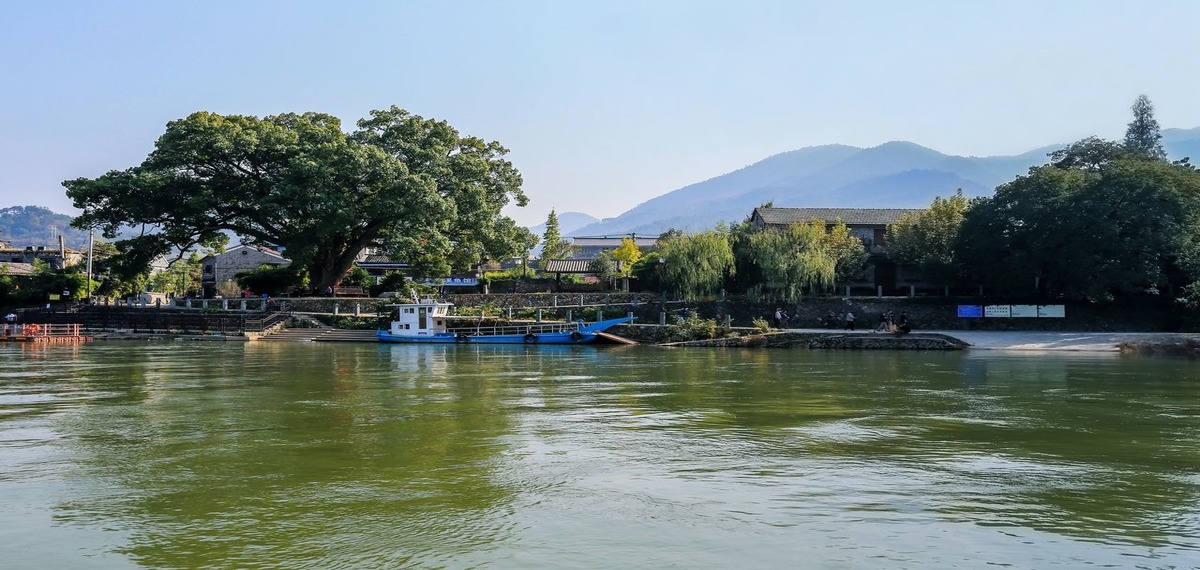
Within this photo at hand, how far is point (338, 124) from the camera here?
5212cm

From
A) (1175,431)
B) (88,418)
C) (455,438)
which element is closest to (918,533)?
(455,438)

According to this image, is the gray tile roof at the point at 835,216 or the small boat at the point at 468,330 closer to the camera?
the small boat at the point at 468,330

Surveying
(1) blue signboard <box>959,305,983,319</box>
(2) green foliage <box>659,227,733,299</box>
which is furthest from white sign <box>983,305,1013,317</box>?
(2) green foliage <box>659,227,733,299</box>

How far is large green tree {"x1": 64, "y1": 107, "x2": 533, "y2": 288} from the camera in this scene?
45.4 meters

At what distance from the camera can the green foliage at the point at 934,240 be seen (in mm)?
44188

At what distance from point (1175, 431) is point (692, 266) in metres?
30.6

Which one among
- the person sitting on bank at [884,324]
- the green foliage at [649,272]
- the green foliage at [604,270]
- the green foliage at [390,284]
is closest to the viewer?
the person sitting on bank at [884,324]

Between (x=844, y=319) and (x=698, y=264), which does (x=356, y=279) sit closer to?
(x=698, y=264)

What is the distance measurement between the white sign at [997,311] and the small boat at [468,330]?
54.8 feet

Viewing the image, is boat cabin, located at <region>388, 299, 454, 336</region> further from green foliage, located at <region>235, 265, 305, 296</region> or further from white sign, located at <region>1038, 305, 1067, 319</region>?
white sign, located at <region>1038, 305, 1067, 319</region>

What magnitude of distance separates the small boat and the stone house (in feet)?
52.5

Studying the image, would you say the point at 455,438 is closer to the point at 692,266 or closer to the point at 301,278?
the point at 692,266

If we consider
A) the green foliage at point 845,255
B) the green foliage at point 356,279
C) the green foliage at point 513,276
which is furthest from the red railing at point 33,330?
the green foliage at point 845,255

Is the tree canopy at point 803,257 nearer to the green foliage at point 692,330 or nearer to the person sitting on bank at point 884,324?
the person sitting on bank at point 884,324
